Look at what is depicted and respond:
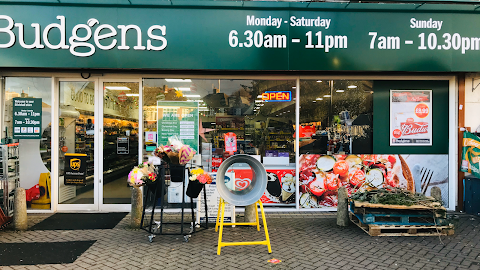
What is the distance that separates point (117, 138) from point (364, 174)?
5512 mm

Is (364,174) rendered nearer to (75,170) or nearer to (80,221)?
(80,221)

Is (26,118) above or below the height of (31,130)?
above

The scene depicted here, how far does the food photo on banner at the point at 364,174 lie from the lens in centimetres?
718

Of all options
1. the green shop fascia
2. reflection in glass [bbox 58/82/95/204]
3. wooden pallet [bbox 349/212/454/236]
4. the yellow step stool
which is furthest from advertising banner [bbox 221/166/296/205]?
the yellow step stool

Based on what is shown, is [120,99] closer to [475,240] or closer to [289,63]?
[289,63]

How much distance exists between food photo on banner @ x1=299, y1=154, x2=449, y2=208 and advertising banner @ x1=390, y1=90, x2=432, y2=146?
0.38 meters

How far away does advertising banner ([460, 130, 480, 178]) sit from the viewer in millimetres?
6590

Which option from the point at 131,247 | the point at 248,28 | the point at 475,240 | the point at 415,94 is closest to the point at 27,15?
the point at 248,28

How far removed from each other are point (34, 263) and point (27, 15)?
15.0 ft

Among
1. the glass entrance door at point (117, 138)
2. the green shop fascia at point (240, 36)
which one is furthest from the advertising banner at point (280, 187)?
the glass entrance door at point (117, 138)

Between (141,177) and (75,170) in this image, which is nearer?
(141,177)

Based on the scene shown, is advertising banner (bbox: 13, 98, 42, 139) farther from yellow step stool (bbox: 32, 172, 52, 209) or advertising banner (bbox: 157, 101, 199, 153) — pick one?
advertising banner (bbox: 157, 101, 199, 153)

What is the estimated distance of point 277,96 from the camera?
Result: 7238 millimetres

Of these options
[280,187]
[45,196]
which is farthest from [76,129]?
[280,187]
